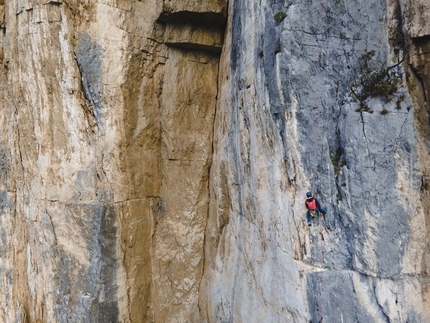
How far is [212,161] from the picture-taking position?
1040 cm

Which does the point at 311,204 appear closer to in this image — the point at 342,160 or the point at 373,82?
the point at 342,160

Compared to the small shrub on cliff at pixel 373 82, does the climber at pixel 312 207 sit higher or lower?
lower

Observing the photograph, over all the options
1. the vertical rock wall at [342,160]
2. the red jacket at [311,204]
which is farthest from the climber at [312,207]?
the vertical rock wall at [342,160]

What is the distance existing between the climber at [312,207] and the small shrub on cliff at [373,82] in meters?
1.87

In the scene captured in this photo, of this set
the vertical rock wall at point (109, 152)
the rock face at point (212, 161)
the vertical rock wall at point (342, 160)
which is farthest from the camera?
the vertical rock wall at point (109, 152)

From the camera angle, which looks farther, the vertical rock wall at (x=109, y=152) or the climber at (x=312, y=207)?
the vertical rock wall at (x=109, y=152)

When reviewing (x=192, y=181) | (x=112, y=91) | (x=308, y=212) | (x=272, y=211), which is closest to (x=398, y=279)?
(x=308, y=212)

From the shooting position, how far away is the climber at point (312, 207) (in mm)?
6254

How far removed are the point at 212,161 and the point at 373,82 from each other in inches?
210

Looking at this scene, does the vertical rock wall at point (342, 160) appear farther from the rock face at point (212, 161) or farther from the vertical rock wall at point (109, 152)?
the vertical rock wall at point (109, 152)

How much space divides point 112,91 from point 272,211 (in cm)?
524

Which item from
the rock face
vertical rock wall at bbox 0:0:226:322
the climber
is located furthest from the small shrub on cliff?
vertical rock wall at bbox 0:0:226:322

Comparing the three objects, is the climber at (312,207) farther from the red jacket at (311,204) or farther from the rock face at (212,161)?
the rock face at (212,161)

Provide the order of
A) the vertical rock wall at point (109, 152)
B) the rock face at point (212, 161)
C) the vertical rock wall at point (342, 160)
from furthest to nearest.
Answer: the vertical rock wall at point (109, 152)
the rock face at point (212, 161)
the vertical rock wall at point (342, 160)
